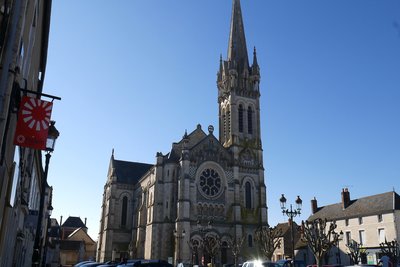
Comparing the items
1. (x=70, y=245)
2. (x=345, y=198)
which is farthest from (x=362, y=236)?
(x=70, y=245)

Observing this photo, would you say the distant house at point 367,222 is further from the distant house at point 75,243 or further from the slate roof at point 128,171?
the distant house at point 75,243

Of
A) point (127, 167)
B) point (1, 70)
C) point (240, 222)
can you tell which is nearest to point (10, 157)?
point (1, 70)

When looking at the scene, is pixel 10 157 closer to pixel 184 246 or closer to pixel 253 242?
pixel 184 246

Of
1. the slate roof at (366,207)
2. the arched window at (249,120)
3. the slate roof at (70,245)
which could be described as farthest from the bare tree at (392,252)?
the slate roof at (70,245)

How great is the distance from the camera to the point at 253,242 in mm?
49062

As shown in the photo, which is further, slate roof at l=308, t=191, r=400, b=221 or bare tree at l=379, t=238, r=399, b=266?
slate roof at l=308, t=191, r=400, b=221

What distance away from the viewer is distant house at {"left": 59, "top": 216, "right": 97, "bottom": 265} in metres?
69.7

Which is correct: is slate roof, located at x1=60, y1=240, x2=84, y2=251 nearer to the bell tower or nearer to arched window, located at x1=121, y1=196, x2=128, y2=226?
arched window, located at x1=121, y1=196, x2=128, y2=226

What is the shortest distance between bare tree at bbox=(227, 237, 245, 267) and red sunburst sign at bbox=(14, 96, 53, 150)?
1504 inches

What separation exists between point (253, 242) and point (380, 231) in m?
15.6

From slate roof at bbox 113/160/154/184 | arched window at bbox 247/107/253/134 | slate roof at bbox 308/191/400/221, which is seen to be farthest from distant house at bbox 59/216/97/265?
slate roof at bbox 308/191/400/221

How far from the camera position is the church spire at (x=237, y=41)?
196 feet

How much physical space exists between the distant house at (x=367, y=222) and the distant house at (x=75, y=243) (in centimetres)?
4631

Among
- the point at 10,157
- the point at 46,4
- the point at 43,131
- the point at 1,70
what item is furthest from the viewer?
the point at 46,4
